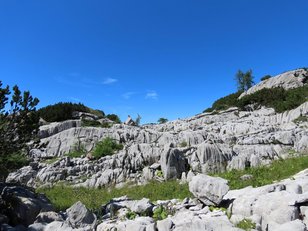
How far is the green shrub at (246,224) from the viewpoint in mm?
9482

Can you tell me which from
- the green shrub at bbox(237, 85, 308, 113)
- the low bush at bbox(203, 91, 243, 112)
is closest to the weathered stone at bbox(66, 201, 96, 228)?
the green shrub at bbox(237, 85, 308, 113)

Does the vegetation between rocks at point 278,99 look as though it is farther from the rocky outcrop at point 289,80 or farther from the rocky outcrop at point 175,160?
the rocky outcrop at point 175,160

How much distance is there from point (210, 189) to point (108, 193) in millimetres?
11957

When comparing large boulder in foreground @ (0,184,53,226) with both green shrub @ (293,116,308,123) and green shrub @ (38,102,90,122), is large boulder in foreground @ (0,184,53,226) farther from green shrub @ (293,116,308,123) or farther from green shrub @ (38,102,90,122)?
green shrub @ (38,102,90,122)

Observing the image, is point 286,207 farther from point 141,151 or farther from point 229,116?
point 229,116

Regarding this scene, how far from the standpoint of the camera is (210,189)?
1209cm

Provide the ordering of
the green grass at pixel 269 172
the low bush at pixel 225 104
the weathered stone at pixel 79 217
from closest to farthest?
the weathered stone at pixel 79 217, the green grass at pixel 269 172, the low bush at pixel 225 104

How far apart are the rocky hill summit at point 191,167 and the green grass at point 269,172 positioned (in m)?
1.87

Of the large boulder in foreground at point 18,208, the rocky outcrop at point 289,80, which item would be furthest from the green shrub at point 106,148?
the rocky outcrop at point 289,80

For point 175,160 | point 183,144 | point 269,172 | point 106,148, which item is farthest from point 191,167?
point 106,148

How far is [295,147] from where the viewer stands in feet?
80.9

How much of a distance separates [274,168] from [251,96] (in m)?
38.6

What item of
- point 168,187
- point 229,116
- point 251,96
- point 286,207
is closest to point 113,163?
point 168,187

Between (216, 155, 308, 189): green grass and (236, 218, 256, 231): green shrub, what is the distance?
6542 mm
